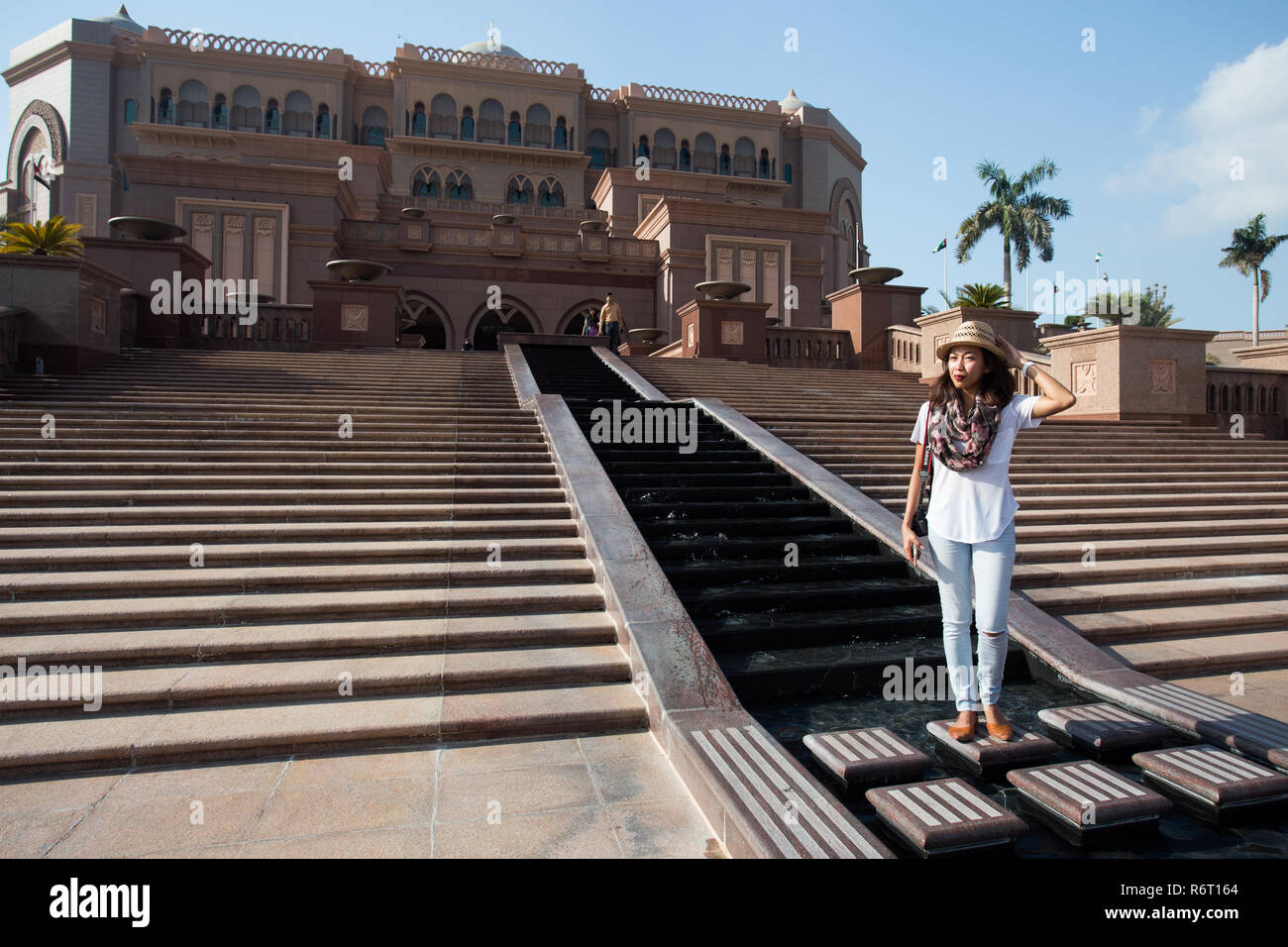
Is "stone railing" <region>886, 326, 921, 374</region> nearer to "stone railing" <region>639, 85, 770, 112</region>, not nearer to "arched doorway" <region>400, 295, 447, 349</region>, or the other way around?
"arched doorway" <region>400, 295, 447, 349</region>

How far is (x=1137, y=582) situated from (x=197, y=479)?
8.75 meters

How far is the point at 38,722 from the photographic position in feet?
13.7

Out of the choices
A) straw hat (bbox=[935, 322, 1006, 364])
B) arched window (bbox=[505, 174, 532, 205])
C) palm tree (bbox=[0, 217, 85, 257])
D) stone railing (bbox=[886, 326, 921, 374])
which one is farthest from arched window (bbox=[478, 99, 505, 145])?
straw hat (bbox=[935, 322, 1006, 364])

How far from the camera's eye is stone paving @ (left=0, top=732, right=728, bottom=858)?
3.16 metres

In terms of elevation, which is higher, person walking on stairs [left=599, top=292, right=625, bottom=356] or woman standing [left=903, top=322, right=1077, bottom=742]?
person walking on stairs [left=599, top=292, right=625, bottom=356]

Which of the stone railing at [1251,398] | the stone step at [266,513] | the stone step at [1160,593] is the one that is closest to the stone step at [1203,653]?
the stone step at [1160,593]

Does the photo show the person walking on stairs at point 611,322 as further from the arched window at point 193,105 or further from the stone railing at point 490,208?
the arched window at point 193,105

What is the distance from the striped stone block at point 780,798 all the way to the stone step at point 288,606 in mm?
2092

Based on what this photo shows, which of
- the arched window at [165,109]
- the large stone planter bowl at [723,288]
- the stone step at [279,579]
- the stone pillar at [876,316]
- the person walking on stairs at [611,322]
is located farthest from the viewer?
the arched window at [165,109]

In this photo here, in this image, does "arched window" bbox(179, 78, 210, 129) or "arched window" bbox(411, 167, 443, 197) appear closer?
"arched window" bbox(179, 78, 210, 129)

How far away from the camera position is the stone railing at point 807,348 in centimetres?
1953

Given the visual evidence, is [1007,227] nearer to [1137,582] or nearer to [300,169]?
[300,169]

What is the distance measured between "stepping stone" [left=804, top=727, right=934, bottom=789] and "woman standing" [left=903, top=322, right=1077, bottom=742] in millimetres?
435
